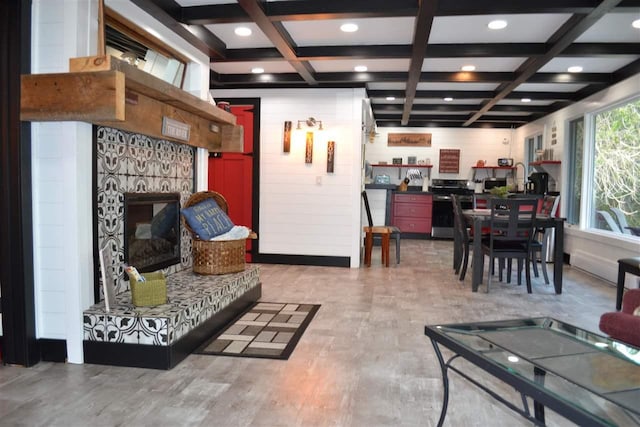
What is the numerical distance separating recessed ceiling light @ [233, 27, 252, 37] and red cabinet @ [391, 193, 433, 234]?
5.68 metres

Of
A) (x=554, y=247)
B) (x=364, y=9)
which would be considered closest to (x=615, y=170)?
(x=554, y=247)

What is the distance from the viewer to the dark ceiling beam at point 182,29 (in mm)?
3385

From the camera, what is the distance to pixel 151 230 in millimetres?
3553

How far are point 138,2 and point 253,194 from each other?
3.28 metres

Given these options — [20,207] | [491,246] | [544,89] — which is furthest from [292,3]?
[544,89]

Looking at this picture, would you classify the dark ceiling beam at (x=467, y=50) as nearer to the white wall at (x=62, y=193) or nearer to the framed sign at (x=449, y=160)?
the white wall at (x=62, y=193)

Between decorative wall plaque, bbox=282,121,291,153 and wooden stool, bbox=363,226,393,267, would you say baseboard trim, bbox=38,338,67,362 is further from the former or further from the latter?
wooden stool, bbox=363,226,393,267

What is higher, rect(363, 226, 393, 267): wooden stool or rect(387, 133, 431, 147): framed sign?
rect(387, 133, 431, 147): framed sign

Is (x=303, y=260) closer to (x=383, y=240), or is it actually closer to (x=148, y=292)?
(x=383, y=240)

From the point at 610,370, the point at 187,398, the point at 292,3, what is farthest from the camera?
the point at 292,3

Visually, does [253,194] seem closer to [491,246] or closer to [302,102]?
[302,102]

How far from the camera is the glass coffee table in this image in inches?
51.5

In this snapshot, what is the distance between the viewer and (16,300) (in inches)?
104

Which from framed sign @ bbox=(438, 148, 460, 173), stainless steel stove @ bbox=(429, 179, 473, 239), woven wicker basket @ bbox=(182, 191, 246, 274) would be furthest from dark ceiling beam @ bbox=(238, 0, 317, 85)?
framed sign @ bbox=(438, 148, 460, 173)
